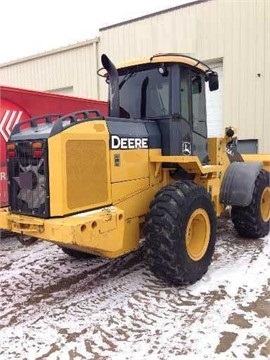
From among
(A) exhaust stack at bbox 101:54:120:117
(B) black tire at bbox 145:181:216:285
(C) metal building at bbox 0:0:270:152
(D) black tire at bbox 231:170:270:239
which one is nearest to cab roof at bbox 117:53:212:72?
(A) exhaust stack at bbox 101:54:120:117

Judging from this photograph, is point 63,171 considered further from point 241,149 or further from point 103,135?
point 241,149

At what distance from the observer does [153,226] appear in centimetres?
385

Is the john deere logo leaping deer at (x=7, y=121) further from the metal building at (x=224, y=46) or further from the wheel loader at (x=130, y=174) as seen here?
the metal building at (x=224, y=46)

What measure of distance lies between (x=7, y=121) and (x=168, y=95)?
2.87 metres

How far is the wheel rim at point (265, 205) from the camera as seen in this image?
598cm

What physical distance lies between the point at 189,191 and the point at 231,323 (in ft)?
4.50

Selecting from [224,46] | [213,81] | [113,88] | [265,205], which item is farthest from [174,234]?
[224,46]

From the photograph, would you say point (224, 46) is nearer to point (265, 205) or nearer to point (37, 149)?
point (265, 205)

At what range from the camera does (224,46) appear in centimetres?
1081

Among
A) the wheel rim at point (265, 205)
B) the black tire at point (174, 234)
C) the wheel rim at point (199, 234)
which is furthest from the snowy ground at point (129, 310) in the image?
the wheel rim at point (265, 205)

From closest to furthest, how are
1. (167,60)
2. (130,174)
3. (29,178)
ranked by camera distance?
1. (29,178)
2. (130,174)
3. (167,60)

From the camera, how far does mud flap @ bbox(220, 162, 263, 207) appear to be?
5254 mm

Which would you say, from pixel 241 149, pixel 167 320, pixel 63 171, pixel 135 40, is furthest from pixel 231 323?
pixel 135 40

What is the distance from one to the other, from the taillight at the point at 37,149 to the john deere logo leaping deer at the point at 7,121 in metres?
2.69
